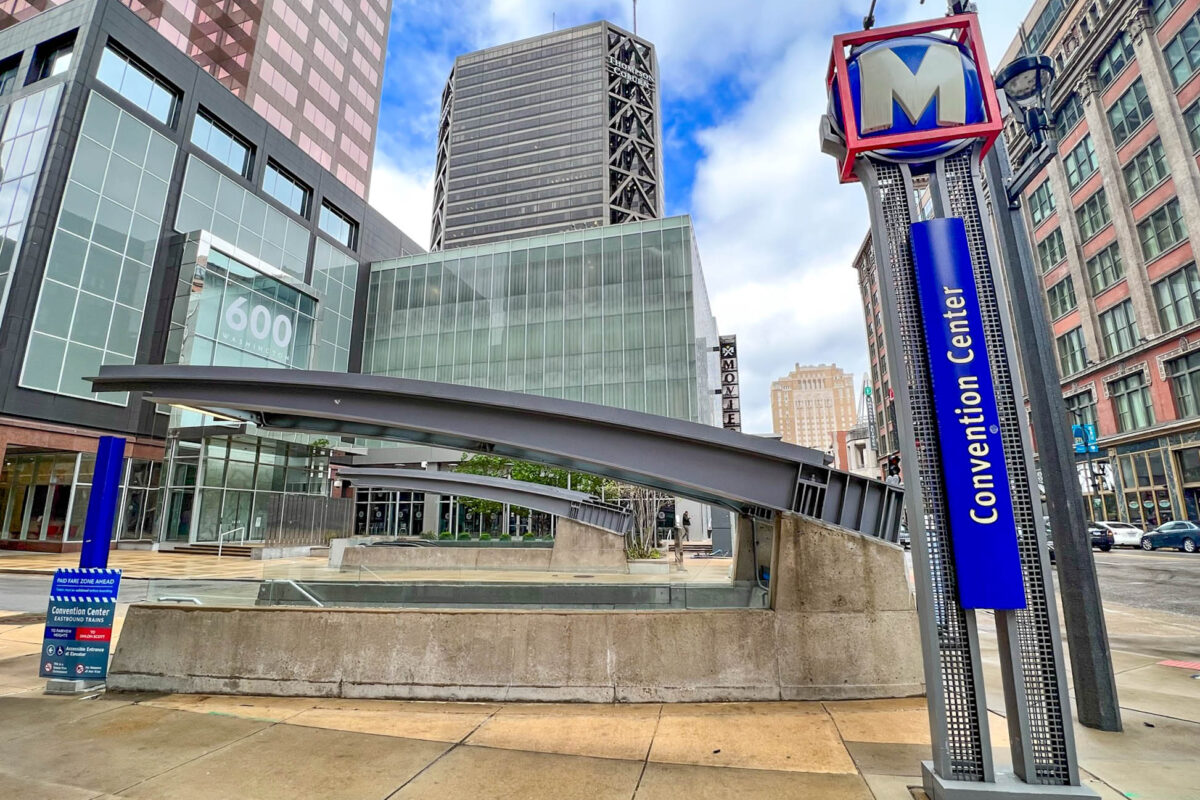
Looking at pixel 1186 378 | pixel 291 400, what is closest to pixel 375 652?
pixel 291 400

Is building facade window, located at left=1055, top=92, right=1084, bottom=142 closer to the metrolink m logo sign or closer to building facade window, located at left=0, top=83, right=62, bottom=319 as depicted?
the metrolink m logo sign

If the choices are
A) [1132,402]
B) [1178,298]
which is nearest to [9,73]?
[1178,298]

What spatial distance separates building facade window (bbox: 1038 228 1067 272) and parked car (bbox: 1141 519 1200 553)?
2553 cm

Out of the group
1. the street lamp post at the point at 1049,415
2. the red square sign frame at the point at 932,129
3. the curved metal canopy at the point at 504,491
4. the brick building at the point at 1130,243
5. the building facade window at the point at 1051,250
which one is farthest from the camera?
the building facade window at the point at 1051,250

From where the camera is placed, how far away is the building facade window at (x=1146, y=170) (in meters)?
36.2

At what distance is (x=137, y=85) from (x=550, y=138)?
94793 mm

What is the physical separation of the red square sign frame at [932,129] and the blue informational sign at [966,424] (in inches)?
31.0

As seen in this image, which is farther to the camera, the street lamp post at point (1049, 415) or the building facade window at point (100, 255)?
the building facade window at point (100, 255)

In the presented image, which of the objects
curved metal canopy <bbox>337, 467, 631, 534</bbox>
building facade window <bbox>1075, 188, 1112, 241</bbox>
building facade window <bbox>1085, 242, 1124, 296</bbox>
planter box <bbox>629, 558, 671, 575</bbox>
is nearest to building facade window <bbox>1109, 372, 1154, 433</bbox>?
building facade window <bbox>1085, 242, 1124, 296</bbox>

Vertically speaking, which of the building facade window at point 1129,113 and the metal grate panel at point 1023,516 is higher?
the building facade window at point 1129,113

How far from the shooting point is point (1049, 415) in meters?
5.85

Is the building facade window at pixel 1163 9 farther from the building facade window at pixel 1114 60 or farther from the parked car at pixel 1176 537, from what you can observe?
the parked car at pixel 1176 537

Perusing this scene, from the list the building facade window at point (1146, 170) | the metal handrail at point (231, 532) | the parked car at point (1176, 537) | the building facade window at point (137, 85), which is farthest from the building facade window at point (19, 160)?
the building facade window at point (1146, 170)

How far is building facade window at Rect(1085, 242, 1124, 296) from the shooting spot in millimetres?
39938
